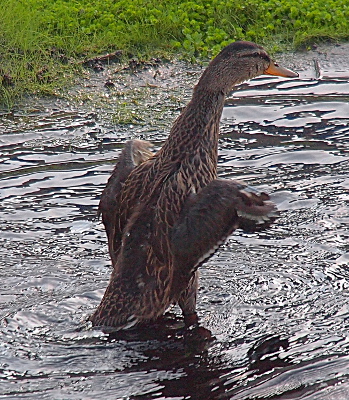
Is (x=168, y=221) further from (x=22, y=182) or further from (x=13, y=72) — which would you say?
(x=13, y=72)

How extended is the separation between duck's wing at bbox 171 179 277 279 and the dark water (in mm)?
709

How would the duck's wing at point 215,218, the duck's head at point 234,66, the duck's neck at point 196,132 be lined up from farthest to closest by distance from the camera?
1. the duck's head at point 234,66
2. the duck's neck at point 196,132
3. the duck's wing at point 215,218

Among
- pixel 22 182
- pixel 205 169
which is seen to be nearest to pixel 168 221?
pixel 205 169

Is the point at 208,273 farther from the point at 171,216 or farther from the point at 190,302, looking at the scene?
the point at 171,216

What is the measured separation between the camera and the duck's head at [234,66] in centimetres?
634

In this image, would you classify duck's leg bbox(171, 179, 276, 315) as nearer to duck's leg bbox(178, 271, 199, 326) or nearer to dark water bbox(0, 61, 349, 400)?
duck's leg bbox(178, 271, 199, 326)

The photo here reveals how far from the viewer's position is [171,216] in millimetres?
5879

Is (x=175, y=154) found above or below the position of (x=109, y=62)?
below

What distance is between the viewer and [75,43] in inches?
427

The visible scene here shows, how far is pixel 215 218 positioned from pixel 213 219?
0.01 metres

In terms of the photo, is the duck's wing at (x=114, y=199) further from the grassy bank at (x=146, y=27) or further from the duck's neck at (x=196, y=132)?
the grassy bank at (x=146, y=27)

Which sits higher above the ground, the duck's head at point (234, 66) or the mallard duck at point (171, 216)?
the duck's head at point (234, 66)

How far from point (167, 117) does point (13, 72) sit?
74.0 inches

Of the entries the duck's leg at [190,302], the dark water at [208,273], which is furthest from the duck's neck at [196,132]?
the dark water at [208,273]
